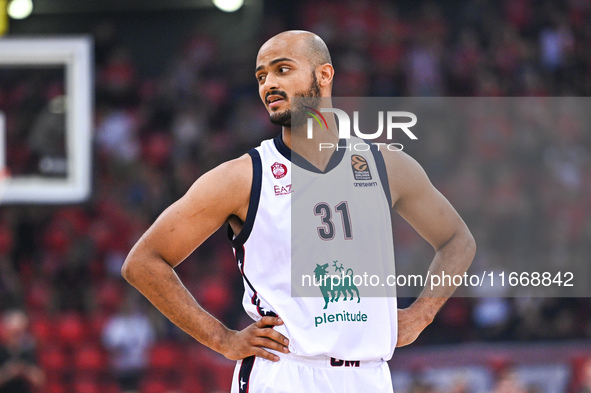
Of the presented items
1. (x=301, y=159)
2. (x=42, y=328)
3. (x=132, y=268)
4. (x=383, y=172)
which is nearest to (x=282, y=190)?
(x=301, y=159)

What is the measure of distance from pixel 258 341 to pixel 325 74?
1327mm

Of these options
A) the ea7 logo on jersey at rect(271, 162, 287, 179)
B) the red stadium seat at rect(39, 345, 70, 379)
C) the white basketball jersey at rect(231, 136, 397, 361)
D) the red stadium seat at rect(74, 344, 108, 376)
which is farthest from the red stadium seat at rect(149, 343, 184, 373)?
the ea7 logo on jersey at rect(271, 162, 287, 179)

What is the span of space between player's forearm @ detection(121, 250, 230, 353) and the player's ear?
1153 millimetres

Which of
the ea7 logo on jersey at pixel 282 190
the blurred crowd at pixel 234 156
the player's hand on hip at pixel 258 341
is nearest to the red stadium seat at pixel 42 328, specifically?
the blurred crowd at pixel 234 156

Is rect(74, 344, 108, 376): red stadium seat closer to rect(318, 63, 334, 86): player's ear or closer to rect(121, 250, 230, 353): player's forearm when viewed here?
rect(121, 250, 230, 353): player's forearm

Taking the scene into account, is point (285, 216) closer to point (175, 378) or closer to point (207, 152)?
point (175, 378)

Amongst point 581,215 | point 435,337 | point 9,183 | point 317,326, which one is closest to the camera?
→ point 317,326

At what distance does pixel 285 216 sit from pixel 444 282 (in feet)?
3.17

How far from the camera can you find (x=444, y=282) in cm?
382

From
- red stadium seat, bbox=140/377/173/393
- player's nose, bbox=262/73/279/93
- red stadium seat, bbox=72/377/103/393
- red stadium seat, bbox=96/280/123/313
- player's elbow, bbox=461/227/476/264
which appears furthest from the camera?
red stadium seat, bbox=96/280/123/313

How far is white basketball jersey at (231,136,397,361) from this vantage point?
10.9 ft

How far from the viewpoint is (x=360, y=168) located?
363 centimetres

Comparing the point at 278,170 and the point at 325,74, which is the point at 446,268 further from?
the point at 325,74

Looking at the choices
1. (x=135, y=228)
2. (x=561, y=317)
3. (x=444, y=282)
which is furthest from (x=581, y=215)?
(x=444, y=282)
